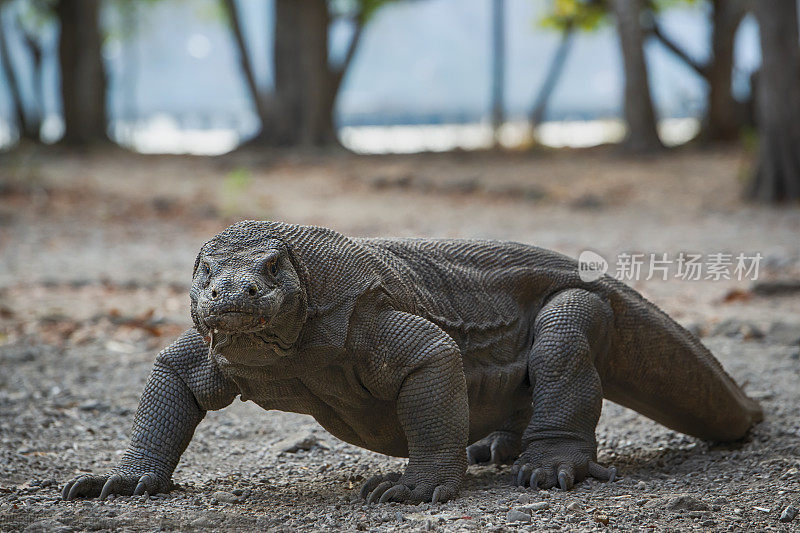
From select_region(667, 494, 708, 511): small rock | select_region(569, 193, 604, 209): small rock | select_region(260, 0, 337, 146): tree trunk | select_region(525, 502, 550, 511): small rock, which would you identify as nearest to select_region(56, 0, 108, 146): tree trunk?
select_region(260, 0, 337, 146): tree trunk

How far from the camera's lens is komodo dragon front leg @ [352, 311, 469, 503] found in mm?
3088

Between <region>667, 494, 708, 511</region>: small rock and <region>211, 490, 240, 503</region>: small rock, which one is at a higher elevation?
<region>667, 494, 708, 511</region>: small rock

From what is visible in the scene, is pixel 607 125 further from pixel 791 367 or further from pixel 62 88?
pixel 791 367

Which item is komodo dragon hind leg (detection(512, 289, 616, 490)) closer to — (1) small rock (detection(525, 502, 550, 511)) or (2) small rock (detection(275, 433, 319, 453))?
(1) small rock (detection(525, 502, 550, 511))

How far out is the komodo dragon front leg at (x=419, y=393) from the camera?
10.1 feet

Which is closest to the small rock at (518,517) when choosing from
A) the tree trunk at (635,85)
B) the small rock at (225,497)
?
the small rock at (225,497)

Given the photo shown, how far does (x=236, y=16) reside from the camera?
1972cm

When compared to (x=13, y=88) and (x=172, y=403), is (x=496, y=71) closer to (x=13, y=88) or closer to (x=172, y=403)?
(x=13, y=88)

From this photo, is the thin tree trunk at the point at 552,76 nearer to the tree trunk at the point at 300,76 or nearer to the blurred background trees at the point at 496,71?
the blurred background trees at the point at 496,71

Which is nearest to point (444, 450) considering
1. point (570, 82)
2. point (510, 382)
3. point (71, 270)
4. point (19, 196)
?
point (510, 382)

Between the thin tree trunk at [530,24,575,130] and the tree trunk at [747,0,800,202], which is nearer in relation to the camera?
the tree trunk at [747,0,800,202]

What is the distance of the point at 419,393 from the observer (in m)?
3.10

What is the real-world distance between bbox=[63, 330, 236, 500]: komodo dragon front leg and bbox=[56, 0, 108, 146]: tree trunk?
704 inches

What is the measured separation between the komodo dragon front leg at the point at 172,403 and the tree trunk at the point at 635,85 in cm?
1303
